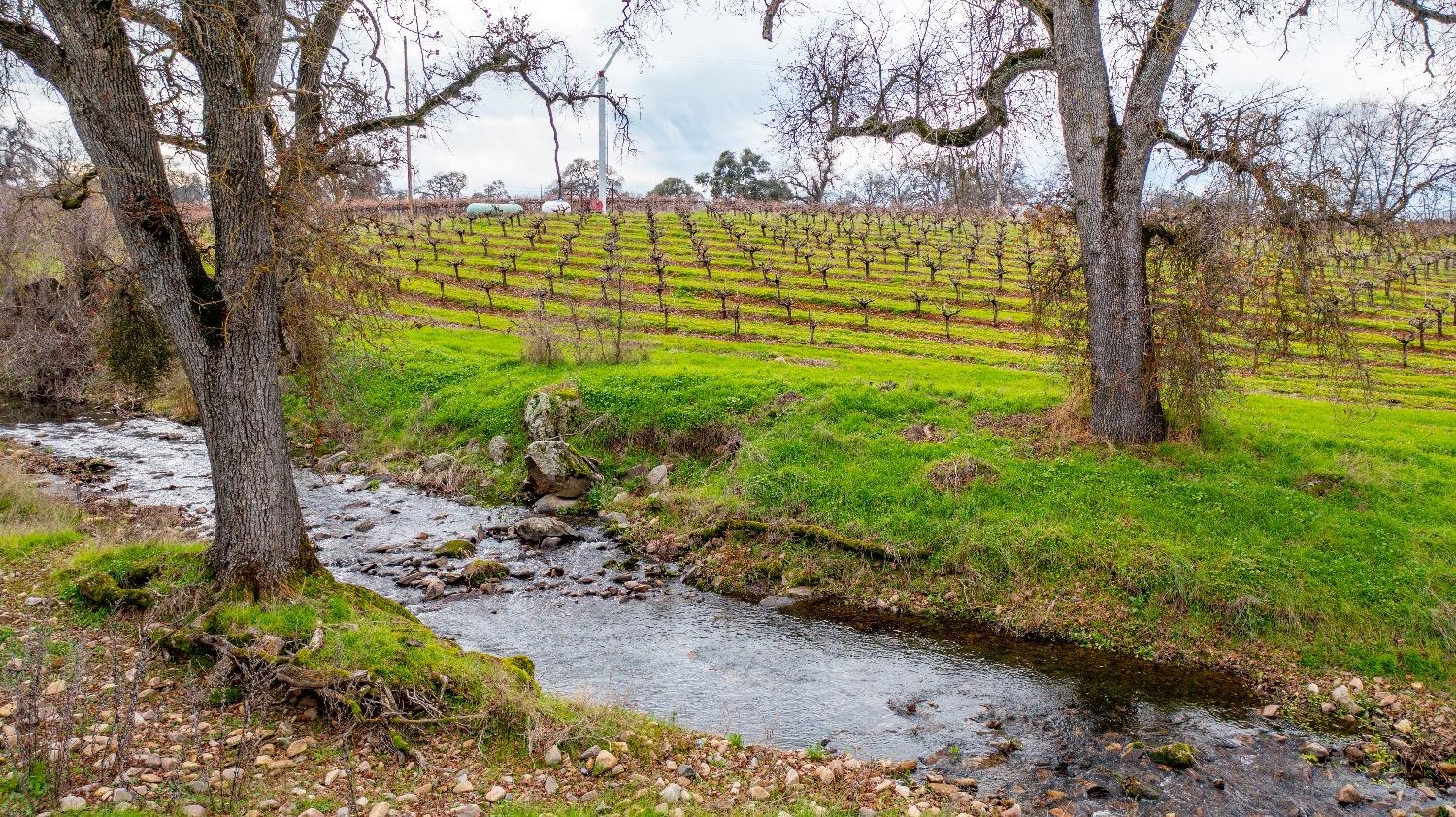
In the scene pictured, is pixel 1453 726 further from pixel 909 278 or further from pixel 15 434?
pixel 909 278

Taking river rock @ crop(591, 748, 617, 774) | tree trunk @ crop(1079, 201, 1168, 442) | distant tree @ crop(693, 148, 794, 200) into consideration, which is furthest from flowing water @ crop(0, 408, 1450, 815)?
distant tree @ crop(693, 148, 794, 200)

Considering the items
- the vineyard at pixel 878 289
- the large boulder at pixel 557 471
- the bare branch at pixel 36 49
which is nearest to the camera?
the bare branch at pixel 36 49

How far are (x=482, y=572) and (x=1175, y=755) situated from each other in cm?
926

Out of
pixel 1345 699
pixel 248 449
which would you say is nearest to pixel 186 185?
pixel 248 449

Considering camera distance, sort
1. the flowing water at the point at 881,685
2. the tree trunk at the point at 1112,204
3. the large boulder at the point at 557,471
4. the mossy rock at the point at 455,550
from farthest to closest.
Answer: the large boulder at the point at 557,471 < the mossy rock at the point at 455,550 < the tree trunk at the point at 1112,204 < the flowing water at the point at 881,685

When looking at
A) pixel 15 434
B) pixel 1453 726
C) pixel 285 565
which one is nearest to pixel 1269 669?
pixel 1453 726

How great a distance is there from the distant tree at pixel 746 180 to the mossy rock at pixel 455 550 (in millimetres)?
68051

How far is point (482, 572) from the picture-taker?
40.6ft

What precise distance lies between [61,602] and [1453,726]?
1421 centimetres

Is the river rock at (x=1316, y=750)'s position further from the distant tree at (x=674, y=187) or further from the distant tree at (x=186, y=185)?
the distant tree at (x=674, y=187)

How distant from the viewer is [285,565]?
8.34 m

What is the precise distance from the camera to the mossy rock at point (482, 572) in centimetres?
1220

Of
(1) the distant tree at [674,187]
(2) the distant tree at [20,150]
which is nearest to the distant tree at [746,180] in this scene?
(1) the distant tree at [674,187]

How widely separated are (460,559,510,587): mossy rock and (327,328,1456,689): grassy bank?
9.45 feet
